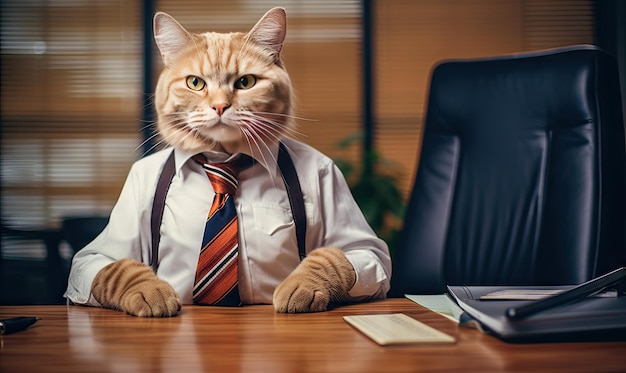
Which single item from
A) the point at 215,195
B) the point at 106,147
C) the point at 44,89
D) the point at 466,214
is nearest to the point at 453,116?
the point at 466,214

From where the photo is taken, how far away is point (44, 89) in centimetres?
338

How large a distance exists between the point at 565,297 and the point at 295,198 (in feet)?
2.07

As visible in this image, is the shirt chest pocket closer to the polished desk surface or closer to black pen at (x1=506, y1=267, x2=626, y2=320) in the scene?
the polished desk surface

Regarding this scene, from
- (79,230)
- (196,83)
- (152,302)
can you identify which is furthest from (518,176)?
(79,230)

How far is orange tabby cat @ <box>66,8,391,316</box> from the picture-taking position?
126 centimetres

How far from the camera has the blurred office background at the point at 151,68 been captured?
132 inches

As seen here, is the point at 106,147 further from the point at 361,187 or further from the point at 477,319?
the point at 477,319

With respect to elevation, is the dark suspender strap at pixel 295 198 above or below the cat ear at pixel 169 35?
below

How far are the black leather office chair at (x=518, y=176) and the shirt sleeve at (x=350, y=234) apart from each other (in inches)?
9.4

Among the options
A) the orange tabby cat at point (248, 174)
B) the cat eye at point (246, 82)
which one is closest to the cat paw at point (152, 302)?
the orange tabby cat at point (248, 174)

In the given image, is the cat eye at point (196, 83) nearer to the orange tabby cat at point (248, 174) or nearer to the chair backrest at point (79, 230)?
the orange tabby cat at point (248, 174)

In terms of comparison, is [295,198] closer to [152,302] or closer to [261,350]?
[152,302]

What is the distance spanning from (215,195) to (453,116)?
2.27ft

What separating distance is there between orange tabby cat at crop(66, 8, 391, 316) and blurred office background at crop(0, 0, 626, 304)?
1.86 meters
